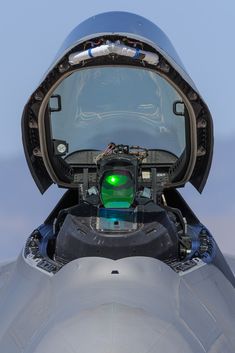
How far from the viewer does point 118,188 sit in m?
5.95

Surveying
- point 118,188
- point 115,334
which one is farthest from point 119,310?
point 118,188

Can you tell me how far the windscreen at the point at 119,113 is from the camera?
773 cm

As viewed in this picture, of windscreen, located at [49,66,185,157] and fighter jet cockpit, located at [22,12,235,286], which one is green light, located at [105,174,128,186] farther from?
windscreen, located at [49,66,185,157]

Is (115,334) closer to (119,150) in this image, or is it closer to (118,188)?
(118,188)

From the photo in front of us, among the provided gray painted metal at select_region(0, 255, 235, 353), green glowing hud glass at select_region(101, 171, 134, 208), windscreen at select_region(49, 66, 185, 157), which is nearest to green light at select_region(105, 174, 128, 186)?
green glowing hud glass at select_region(101, 171, 134, 208)

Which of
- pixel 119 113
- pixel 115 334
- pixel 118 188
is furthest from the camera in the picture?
pixel 119 113

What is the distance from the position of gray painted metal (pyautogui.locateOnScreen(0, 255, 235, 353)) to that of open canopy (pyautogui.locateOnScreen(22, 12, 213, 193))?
69.1 inches

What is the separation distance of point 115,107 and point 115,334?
15.0 feet

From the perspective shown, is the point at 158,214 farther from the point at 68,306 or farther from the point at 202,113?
the point at 68,306

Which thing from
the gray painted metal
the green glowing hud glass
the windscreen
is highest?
the windscreen

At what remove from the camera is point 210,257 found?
19.9 feet

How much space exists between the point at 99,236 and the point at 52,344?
1814 millimetres

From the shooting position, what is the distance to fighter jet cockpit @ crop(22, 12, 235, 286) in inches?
230

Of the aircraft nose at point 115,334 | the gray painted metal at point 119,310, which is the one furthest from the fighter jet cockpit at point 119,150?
the aircraft nose at point 115,334
